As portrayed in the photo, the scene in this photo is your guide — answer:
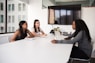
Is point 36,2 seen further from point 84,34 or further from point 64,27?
point 84,34

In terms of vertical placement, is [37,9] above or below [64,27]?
above

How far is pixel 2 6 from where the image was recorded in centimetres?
470

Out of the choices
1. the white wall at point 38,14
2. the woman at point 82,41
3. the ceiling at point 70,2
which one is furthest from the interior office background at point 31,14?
the woman at point 82,41

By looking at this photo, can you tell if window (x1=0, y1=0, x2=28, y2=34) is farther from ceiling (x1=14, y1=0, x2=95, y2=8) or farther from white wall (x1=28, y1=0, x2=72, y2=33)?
ceiling (x1=14, y1=0, x2=95, y2=8)

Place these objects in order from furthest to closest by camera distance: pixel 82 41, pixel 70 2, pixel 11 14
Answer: pixel 11 14
pixel 70 2
pixel 82 41

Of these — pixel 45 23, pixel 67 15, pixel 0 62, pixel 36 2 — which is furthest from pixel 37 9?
pixel 0 62

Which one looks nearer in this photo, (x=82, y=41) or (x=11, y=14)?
(x=82, y=41)

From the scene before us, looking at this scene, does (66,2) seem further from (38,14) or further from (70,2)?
(38,14)

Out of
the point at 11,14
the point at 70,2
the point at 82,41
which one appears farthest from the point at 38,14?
the point at 82,41

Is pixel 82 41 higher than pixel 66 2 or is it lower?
lower

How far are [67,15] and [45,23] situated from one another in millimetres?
877

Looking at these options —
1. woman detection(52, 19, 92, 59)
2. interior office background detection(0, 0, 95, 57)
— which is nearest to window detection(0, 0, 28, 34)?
interior office background detection(0, 0, 95, 57)

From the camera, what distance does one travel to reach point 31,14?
5.46m

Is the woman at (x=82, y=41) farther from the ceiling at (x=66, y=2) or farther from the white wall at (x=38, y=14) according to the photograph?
the white wall at (x=38, y=14)
